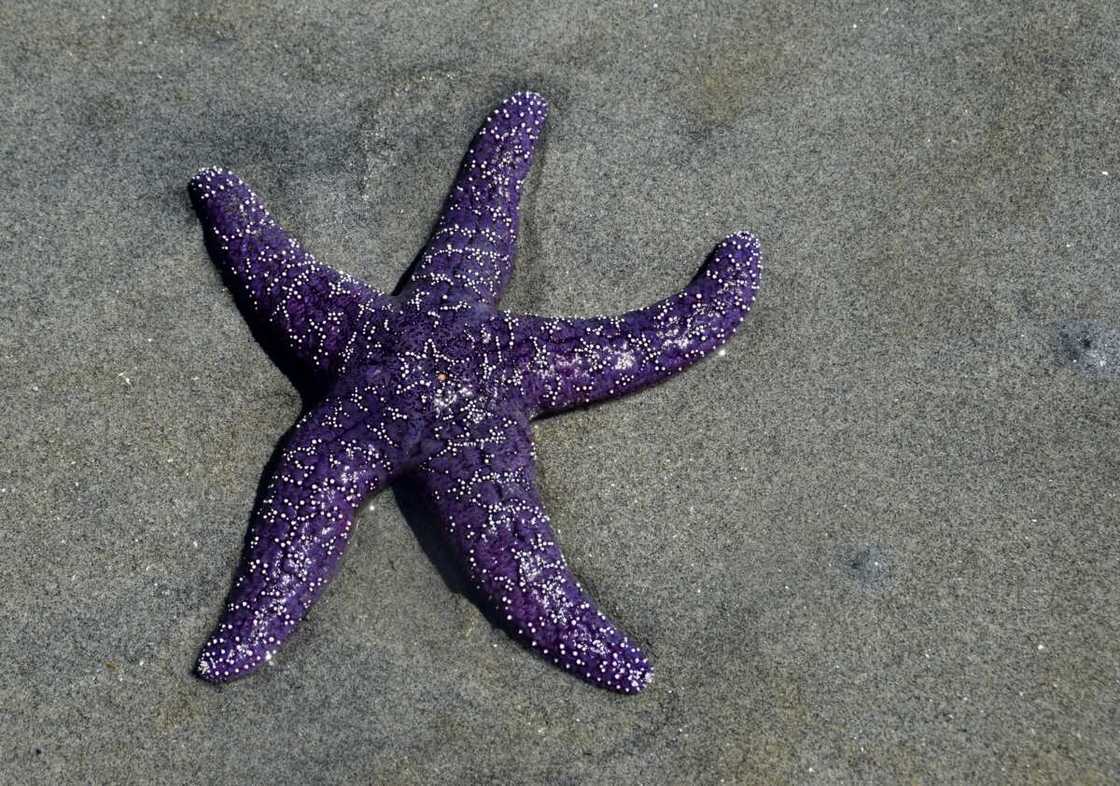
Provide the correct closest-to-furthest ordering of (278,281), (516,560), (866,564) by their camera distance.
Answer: (516,560), (866,564), (278,281)

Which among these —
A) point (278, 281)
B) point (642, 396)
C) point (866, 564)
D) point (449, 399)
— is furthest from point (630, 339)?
point (278, 281)

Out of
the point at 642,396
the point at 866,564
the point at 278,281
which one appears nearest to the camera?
the point at 866,564

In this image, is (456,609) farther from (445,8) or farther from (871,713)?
(445,8)

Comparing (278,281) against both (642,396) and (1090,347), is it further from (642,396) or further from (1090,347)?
(1090,347)

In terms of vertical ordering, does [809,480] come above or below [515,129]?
below

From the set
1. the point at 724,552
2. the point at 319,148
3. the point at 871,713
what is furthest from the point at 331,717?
the point at 319,148

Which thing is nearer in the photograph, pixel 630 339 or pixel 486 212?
pixel 630 339

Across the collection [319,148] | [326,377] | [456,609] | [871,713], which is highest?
[319,148]

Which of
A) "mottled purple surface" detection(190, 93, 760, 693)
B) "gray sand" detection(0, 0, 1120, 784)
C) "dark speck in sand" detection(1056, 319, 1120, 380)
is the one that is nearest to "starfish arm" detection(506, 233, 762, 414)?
"mottled purple surface" detection(190, 93, 760, 693)

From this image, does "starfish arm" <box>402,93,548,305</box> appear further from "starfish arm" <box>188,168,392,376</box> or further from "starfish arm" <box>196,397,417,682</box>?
"starfish arm" <box>196,397,417,682</box>
